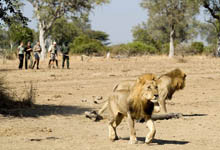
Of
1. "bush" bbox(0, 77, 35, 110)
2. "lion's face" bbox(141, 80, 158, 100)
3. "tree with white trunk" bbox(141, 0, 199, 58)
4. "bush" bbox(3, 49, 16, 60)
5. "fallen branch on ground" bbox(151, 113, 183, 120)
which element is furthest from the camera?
"tree with white trunk" bbox(141, 0, 199, 58)

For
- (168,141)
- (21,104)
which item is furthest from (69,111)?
(168,141)

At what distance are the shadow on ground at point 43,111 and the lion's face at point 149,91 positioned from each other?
522cm

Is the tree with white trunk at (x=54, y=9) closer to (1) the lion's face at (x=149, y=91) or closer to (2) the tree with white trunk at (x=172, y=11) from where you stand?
(2) the tree with white trunk at (x=172, y=11)

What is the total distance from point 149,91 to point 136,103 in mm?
404

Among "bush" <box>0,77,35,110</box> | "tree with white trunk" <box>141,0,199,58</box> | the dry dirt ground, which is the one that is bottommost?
the dry dirt ground

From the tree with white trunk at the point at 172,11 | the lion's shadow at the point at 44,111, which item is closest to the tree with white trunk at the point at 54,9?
the tree with white trunk at the point at 172,11

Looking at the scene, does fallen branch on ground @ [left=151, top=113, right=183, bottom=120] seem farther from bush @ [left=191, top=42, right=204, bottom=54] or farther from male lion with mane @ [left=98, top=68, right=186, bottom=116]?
bush @ [left=191, top=42, right=204, bottom=54]

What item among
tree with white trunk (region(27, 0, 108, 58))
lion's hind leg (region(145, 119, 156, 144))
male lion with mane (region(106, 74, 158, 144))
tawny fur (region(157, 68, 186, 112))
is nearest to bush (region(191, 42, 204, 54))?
tree with white trunk (region(27, 0, 108, 58))

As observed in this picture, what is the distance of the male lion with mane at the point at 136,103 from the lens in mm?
8641

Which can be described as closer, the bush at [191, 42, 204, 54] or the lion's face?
the lion's face

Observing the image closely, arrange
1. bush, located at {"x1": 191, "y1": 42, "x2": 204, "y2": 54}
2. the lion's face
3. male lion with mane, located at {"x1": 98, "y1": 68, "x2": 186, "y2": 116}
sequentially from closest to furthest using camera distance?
the lion's face, male lion with mane, located at {"x1": 98, "y1": 68, "x2": 186, "y2": 116}, bush, located at {"x1": 191, "y1": 42, "x2": 204, "y2": 54}

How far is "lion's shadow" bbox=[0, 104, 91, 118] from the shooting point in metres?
13.4

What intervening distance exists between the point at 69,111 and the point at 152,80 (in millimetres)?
5880

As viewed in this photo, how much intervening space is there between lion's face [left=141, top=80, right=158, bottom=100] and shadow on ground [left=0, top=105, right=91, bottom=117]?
17.1 ft
